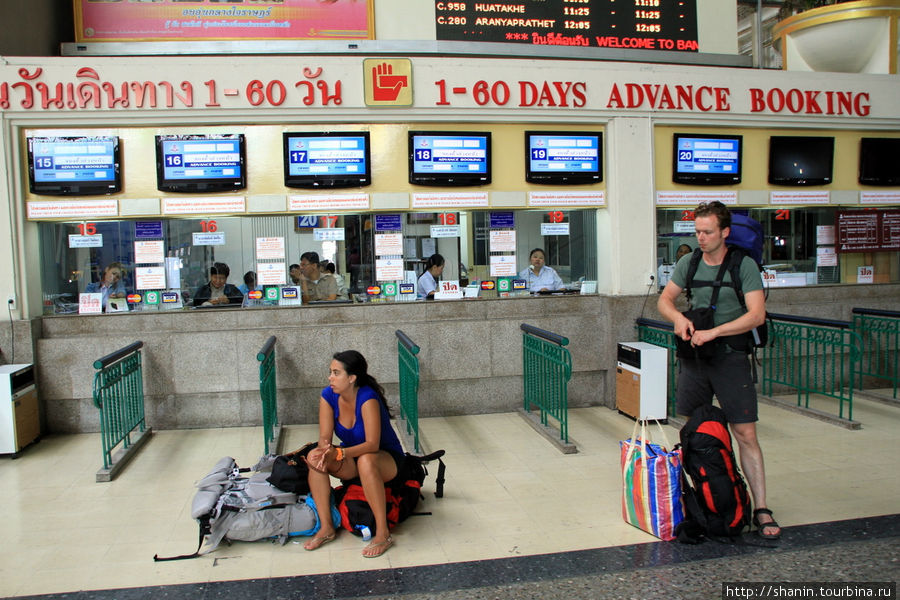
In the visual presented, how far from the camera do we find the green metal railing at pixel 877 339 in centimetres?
823

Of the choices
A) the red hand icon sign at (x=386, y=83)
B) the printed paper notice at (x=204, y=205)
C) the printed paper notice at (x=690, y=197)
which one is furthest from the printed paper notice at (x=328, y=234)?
the printed paper notice at (x=690, y=197)

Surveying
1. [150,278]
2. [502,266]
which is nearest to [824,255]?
[502,266]

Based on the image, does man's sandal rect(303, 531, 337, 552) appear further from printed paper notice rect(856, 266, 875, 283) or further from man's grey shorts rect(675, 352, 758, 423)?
printed paper notice rect(856, 266, 875, 283)

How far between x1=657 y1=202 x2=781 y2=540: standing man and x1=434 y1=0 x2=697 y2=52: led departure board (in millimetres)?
4623

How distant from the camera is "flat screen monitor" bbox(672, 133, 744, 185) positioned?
333 inches

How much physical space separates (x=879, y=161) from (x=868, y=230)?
2.99 feet

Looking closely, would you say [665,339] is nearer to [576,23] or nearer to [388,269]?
[388,269]

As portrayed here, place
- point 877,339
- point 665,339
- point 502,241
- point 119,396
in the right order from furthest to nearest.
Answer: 1. point 877,339
2. point 502,241
3. point 665,339
4. point 119,396

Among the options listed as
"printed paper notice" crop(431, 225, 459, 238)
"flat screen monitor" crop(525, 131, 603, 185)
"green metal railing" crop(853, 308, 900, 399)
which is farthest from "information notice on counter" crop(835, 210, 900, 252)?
"printed paper notice" crop(431, 225, 459, 238)

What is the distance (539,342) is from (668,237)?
2537 mm

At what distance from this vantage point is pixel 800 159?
29.1ft

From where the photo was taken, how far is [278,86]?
24.8 feet

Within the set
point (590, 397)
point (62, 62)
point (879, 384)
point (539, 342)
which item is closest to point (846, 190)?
point (879, 384)

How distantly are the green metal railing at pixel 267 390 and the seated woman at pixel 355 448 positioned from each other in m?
1.53
